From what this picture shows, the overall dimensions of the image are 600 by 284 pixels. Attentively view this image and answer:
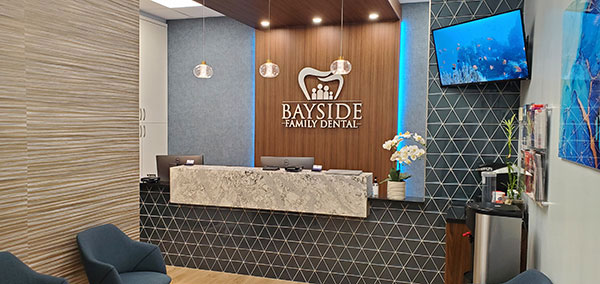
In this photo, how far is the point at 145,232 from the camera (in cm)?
524

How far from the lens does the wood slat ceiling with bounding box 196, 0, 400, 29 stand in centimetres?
533

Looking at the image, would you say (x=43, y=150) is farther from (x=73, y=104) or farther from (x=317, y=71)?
(x=317, y=71)

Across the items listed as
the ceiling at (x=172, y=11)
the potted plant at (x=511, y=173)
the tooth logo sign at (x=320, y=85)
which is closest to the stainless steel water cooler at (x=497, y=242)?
the potted plant at (x=511, y=173)

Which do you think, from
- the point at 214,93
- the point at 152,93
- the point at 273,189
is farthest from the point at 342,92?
the point at 152,93

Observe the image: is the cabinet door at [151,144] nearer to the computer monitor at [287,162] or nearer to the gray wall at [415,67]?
the computer monitor at [287,162]

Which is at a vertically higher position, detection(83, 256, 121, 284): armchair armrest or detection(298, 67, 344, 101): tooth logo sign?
detection(298, 67, 344, 101): tooth logo sign

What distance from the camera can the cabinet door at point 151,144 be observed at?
6875 mm

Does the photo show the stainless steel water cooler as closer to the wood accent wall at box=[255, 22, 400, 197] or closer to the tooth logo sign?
the wood accent wall at box=[255, 22, 400, 197]

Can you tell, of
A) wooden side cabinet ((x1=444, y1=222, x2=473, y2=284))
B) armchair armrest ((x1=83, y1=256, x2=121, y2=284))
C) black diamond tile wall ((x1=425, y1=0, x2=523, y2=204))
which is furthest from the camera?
black diamond tile wall ((x1=425, y1=0, x2=523, y2=204))

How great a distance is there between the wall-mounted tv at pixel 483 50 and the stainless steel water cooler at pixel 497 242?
45.1 inches

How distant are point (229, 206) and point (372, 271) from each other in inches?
63.9

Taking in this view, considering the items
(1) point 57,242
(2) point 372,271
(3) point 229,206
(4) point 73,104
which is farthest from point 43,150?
(2) point 372,271

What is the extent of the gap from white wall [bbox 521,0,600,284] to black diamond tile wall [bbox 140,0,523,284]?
25.1 inches

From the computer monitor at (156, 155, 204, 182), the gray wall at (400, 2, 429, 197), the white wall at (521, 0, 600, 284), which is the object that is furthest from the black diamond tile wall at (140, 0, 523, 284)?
the gray wall at (400, 2, 429, 197)
